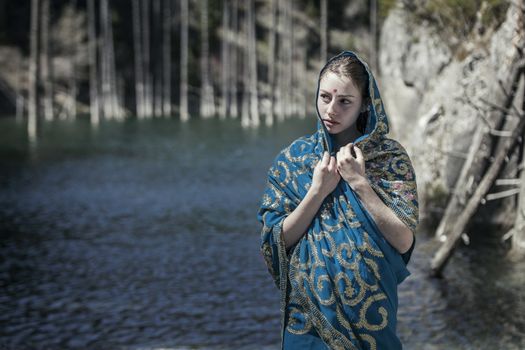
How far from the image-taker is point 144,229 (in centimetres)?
1570

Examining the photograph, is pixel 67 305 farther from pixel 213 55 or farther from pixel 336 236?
pixel 213 55

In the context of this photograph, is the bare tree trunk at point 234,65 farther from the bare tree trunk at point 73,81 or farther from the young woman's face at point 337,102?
the young woman's face at point 337,102

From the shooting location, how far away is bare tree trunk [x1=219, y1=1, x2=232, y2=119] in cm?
6369

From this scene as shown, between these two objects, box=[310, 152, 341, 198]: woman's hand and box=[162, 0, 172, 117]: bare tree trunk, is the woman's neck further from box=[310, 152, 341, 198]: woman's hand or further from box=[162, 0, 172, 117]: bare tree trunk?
box=[162, 0, 172, 117]: bare tree trunk

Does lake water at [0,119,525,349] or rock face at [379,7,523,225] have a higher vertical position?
rock face at [379,7,523,225]

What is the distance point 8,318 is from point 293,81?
60.0m

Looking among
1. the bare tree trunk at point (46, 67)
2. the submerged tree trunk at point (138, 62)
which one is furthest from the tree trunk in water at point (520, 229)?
the submerged tree trunk at point (138, 62)

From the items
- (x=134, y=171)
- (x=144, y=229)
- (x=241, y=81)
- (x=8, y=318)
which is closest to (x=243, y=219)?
(x=144, y=229)

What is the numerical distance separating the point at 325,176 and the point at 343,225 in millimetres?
206

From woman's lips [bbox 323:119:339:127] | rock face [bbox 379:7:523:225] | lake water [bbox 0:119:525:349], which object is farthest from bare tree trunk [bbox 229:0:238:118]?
woman's lips [bbox 323:119:339:127]

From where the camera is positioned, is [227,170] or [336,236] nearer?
[336,236]

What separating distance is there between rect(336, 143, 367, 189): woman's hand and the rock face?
8.85 m

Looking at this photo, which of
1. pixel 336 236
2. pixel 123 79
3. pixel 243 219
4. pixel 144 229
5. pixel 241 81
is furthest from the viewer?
pixel 241 81

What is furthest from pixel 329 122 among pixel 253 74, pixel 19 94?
pixel 19 94
